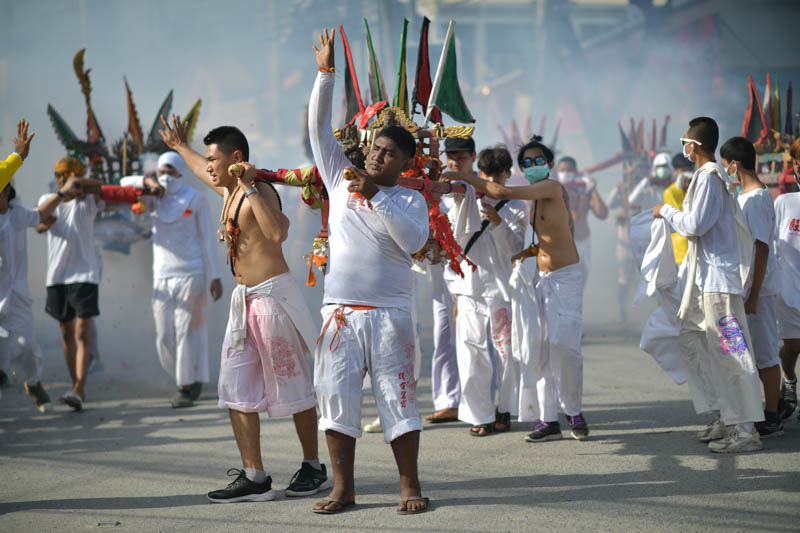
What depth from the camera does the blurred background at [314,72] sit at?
44.7 ft

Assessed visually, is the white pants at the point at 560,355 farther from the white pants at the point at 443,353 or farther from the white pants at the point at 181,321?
the white pants at the point at 181,321

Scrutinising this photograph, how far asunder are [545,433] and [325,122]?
2718 millimetres

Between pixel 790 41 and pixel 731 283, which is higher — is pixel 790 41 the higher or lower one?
the higher one

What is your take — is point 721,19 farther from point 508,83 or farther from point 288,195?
point 288,195

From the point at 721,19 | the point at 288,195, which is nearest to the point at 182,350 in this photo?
the point at 288,195

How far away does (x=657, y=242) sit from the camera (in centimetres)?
550

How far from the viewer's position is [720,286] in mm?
4906

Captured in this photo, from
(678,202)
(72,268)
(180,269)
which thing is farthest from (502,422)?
(72,268)

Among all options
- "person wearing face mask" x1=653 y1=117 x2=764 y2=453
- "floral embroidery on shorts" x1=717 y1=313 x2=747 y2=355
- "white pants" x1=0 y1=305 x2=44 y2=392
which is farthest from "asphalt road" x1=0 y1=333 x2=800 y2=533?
"floral embroidery on shorts" x1=717 y1=313 x2=747 y2=355

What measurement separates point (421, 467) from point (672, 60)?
19.5 metres

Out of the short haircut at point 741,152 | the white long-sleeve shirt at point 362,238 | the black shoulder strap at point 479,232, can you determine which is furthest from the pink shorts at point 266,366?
the short haircut at point 741,152

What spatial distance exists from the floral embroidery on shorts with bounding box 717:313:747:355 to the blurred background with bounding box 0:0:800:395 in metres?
6.19

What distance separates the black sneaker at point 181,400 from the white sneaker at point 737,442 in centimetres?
429

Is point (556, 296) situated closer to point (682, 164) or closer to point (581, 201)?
point (682, 164)
